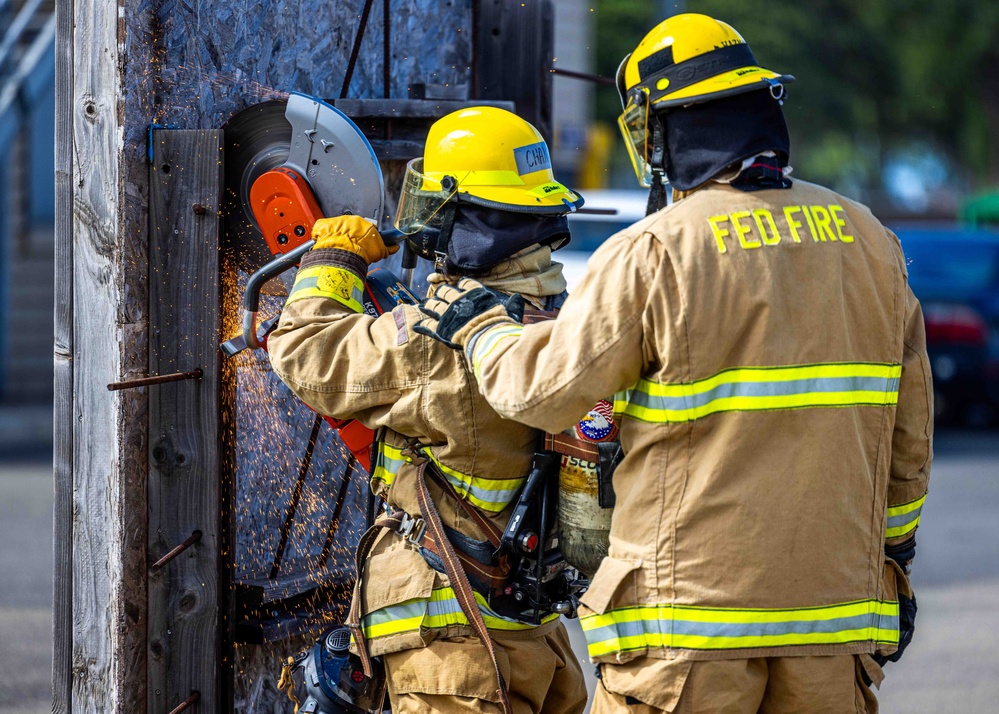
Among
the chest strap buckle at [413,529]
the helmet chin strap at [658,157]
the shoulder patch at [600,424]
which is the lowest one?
the chest strap buckle at [413,529]

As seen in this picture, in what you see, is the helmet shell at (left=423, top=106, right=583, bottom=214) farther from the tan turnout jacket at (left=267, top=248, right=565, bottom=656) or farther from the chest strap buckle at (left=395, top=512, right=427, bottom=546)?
the chest strap buckle at (left=395, top=512, right=427, bottom=546)

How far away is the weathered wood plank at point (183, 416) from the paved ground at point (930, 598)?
1.77 metres

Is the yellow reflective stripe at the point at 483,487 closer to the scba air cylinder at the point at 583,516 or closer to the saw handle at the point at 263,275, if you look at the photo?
the scba air cylinder at the point at 583,516

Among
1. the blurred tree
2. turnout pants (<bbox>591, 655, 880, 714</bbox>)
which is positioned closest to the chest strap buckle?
turnout pants (<bbox>591, 655, 880, 714</bbox>)

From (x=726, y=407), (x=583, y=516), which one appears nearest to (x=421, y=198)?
(x=583, y=516)

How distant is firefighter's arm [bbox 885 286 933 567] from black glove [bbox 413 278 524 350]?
81 centimetres

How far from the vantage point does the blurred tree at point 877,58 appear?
28688 mm

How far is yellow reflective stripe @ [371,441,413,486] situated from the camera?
2.75 metres

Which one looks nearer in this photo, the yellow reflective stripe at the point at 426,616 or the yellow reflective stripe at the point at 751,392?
the yellow reflective stripe at the point at 751,392

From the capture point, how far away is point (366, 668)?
273 centimetres

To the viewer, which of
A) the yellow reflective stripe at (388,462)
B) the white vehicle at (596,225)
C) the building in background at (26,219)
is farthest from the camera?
the building in background at (26,219)

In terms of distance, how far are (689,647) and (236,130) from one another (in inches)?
70.2

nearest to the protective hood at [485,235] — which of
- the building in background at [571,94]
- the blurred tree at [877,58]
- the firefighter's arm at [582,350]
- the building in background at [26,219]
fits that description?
the firefighter's arm at [582,350]

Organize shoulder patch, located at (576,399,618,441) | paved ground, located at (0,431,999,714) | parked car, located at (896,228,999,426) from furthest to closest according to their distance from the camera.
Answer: parked car, located at (896,228,999,426) → paved ground, located at (0,431,999,714) → shoulder patch, located at (576,399,618,441)
